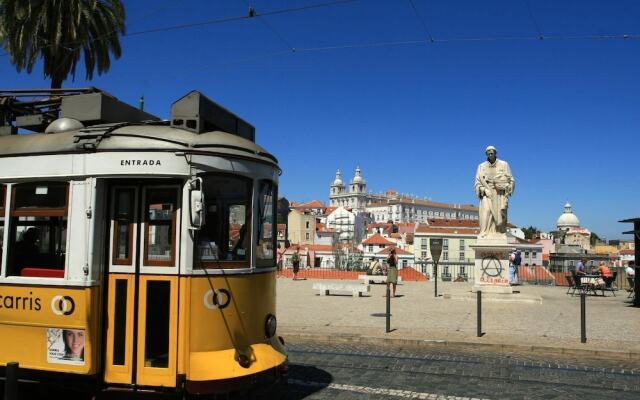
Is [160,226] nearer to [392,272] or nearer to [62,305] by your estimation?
[62,305]

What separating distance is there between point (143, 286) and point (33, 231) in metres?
1.45

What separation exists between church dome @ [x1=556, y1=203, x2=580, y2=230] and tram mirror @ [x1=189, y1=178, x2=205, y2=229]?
176m

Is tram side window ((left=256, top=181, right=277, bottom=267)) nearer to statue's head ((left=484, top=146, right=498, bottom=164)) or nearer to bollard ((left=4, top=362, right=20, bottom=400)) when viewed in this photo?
bollard ((left=4, top=362, right=20, bottom=400))

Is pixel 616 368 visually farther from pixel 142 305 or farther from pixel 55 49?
pixel 55 49

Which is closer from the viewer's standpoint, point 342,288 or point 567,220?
point 342,288

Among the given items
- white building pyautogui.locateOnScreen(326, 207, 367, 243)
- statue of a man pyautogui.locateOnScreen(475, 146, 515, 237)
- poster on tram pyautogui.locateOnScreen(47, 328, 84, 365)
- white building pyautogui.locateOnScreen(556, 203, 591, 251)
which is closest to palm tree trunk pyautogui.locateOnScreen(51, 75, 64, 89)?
statue of a man pyautogui.locateOnScreen(475, 146, 515, 237)

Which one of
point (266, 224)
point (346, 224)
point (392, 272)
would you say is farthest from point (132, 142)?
point (346, 224)

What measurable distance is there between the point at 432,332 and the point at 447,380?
151 inches

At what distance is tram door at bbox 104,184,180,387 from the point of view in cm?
571

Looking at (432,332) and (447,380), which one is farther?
(432,332)

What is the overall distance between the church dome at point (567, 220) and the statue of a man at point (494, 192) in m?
161

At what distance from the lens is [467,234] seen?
4038 inches

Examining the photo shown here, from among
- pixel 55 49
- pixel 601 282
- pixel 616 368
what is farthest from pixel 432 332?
pixel 55 49

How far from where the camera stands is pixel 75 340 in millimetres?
5785
